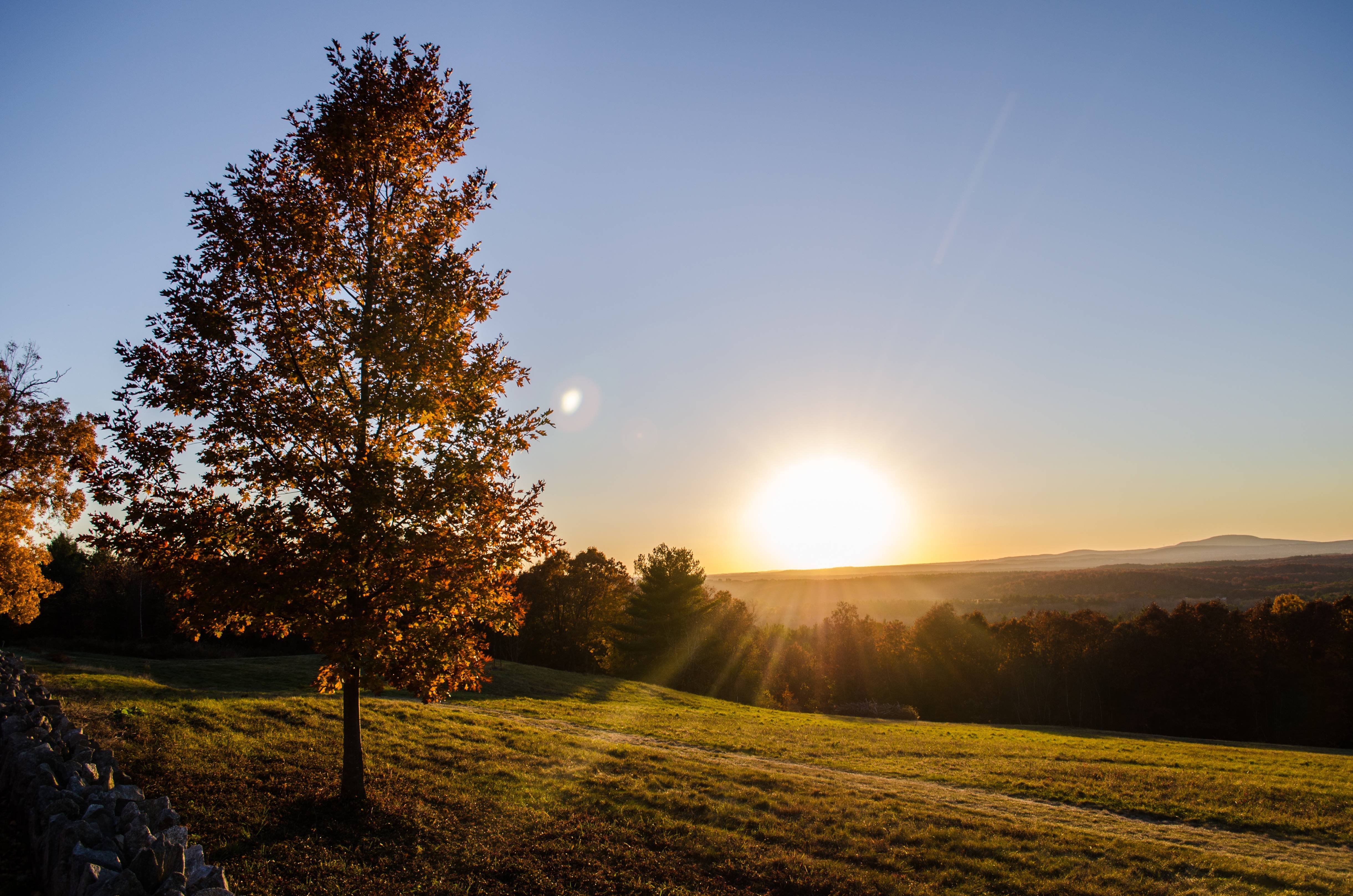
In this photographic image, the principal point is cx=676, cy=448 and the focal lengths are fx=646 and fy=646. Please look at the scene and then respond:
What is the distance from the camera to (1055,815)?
17.5 metres

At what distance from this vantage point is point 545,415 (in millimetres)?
12008

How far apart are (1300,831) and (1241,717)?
55.9 m

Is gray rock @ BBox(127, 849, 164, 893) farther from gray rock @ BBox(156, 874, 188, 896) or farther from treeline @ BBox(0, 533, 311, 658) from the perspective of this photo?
treeline @ BBox(0, 533, 311, 658)

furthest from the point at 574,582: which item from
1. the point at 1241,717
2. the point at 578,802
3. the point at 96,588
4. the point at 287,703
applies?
the point at 1241,717

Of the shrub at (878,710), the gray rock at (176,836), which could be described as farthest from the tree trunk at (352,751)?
the shrub at (878,710)

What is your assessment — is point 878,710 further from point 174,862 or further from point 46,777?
point 174,862

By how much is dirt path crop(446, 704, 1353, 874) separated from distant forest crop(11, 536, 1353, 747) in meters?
32.3

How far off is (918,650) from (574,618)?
1583 inches

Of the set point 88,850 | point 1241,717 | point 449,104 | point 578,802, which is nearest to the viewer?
point 88,850

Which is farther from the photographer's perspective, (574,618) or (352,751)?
(574,618)

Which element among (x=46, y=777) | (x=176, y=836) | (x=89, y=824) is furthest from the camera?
(x=46, y=777)

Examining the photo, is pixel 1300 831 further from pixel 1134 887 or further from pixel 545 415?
pixel 545 415

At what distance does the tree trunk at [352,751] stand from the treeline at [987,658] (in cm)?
4651

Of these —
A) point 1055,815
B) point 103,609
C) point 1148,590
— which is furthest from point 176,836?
point 1148,590
